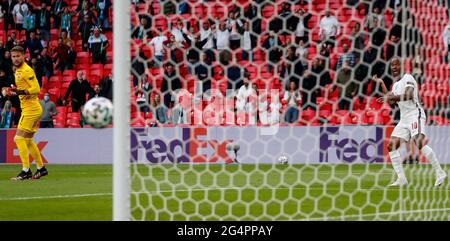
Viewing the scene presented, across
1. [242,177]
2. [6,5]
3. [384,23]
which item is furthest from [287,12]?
[6,5]

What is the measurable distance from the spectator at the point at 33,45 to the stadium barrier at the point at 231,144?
246 centimetres

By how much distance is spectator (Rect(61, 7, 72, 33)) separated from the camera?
70.3 ft

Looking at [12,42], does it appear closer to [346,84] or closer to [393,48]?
[346,84]

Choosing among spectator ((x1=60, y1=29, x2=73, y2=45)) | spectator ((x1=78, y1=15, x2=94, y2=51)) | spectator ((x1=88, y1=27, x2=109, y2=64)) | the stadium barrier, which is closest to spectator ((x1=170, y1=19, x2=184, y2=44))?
the stadium barrier

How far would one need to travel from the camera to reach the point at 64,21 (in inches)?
848

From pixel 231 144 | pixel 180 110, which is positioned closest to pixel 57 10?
pixel 231 144

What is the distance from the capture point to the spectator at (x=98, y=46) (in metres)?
18.9

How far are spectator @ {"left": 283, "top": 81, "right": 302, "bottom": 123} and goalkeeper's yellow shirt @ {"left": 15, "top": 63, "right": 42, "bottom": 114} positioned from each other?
4.09m

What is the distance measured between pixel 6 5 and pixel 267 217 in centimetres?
1667

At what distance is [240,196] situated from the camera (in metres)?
9.87

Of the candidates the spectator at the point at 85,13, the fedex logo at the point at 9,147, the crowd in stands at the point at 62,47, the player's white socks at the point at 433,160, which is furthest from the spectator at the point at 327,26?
the spectator at the point at 85,13

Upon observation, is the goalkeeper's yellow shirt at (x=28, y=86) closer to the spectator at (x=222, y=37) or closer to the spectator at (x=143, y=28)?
the spectator at (x=222, y=37)

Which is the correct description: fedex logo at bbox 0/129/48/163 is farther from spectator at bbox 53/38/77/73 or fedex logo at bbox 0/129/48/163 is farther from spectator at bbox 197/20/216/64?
spectator at bbox 197/20/216/64

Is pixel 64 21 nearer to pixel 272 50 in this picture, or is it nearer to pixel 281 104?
pixel 281 104
